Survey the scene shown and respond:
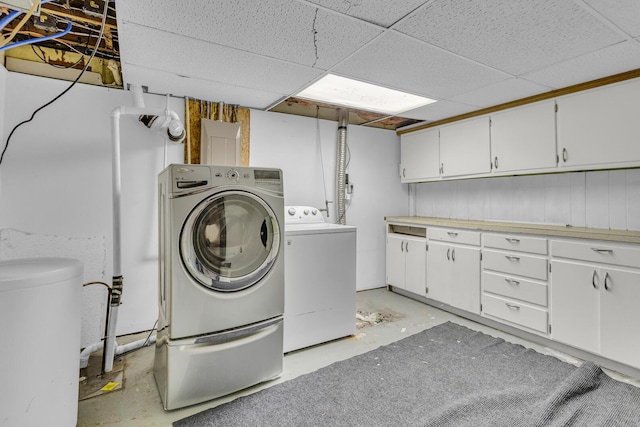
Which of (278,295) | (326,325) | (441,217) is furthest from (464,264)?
(278,295)

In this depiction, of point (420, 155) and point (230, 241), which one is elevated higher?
point (420, 155)

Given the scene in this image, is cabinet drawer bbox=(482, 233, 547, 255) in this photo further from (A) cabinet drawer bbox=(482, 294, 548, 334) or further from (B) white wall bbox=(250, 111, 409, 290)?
(B) white wall bbox=(250, 111, 409, 290)

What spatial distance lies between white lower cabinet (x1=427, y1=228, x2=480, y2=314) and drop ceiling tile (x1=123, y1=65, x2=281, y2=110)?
7.39 feet

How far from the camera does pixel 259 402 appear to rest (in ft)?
6.18

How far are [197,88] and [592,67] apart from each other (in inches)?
120

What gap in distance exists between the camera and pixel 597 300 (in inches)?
89.0

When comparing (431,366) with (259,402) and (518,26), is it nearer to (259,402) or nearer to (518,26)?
(259,402)

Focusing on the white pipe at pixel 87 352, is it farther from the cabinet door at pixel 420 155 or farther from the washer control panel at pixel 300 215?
the cabinet door at pixel 420 155

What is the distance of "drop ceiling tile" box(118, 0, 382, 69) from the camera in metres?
1.57

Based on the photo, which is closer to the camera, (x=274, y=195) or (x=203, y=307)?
(x=203, y=307)

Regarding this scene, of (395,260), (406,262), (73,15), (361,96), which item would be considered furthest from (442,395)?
(73,15)

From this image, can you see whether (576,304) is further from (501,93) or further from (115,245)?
(115,245)

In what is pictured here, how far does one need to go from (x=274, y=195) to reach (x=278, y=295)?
683mm

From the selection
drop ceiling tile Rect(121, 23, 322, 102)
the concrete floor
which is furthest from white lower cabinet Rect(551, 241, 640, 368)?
drop ceiling tile Rect(121, 23, 322, 102)
